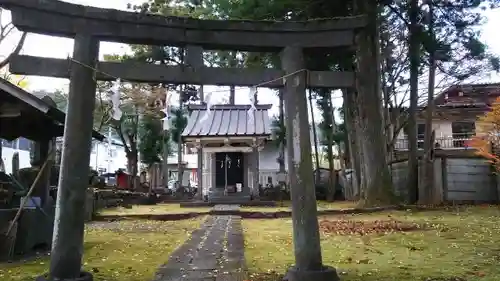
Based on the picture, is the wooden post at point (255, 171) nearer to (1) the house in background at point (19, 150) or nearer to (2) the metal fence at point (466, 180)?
(2) the metal fence at point (466, 180)

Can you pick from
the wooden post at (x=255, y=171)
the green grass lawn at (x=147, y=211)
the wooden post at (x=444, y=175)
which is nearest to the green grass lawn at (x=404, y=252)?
the wooden post at (x=444, y=175)

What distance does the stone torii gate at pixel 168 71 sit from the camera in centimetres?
546

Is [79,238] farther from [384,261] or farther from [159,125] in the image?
[159,125]

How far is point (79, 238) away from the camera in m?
5.56

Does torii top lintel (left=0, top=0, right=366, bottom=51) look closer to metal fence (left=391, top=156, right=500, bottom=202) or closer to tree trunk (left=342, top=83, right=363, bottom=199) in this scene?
metal fence (left=391, top=156, right=500, bottom=202)

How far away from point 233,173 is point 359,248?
1810cm

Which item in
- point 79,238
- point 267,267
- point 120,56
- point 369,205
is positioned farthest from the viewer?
point 120,56

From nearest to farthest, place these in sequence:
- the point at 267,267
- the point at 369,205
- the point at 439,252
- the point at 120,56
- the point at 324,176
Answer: the point at 267,267 → the point at 439,252 → the point at 369,205 → the point at 120,56 → the point at 324,176

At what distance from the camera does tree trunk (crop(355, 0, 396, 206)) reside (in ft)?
54.1

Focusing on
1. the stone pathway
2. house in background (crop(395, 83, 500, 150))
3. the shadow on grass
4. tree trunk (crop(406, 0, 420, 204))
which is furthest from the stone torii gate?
house in background (crop(395, 83, 500, 150))

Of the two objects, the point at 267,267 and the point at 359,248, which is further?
the point at 359,248

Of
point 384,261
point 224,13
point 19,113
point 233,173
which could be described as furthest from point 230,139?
point 384,261

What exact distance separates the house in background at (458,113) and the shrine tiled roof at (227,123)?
458 inches

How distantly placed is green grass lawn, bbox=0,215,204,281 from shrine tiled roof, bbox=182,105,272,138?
12.4 meters
